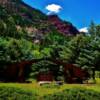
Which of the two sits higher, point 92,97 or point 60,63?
point 60,63

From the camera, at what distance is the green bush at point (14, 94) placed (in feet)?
63.0

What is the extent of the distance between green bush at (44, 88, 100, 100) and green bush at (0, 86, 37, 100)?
913 millimetres

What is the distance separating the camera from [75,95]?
1986cm

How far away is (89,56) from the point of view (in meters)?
63.2

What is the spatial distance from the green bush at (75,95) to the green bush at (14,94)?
0.91 meters

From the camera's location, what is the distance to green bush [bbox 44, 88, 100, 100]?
19312 millimetres

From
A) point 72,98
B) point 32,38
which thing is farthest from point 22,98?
point 32,38

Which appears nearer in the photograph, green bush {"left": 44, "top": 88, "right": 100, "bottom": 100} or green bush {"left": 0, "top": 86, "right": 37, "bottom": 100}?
green bush {"left": 0, "top": 86, "right": 37, "bottom": 100}

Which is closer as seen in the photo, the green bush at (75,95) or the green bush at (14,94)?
the green bush at (14,94)

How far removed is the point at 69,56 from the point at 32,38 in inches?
4031

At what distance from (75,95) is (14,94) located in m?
3.08

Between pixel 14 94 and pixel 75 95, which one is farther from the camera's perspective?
pixel 75 95

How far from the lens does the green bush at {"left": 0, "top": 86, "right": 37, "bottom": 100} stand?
756 inches

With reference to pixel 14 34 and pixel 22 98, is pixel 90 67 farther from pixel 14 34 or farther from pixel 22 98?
pixel 14 34
